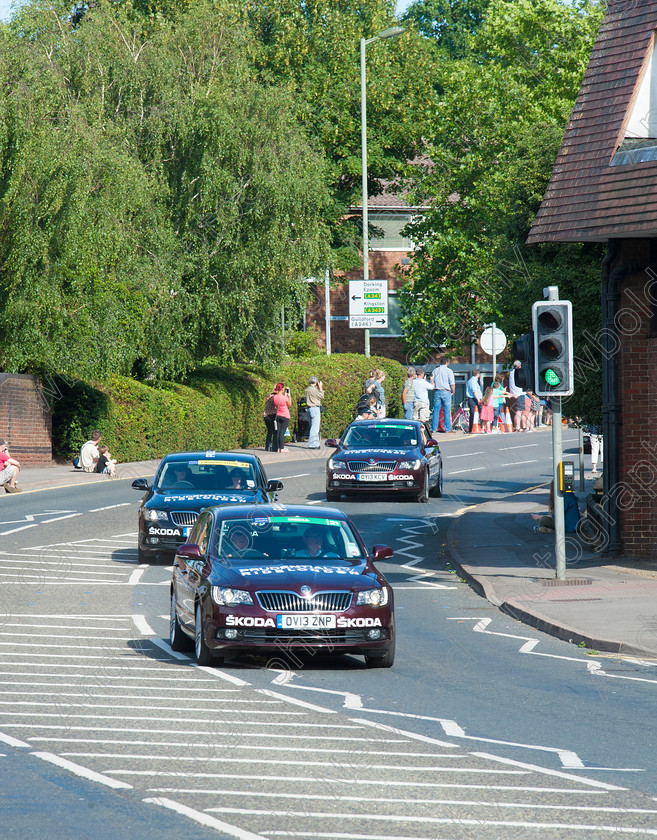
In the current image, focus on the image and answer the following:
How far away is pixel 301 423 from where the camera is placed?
144 feet

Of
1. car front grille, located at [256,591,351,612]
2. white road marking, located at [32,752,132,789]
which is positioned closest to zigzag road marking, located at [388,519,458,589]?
car front grille, located at [256,591,351,612]

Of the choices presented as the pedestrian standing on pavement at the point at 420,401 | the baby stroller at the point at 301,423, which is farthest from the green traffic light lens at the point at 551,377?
the baby stroller at the point at 301,423

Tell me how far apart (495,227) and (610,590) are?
31.9ft

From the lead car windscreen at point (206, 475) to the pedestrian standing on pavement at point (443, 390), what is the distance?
2173 cm

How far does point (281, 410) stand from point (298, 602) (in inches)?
1054

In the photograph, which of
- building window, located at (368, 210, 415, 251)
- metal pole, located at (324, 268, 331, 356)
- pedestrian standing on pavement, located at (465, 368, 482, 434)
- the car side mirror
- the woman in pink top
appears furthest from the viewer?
building window, located at (368, 210, 415, 251)

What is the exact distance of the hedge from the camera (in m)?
35.3

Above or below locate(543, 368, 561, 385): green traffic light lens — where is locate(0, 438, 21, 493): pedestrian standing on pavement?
below

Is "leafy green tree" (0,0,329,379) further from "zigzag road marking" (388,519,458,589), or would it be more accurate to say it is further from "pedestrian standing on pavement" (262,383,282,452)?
"zigzag road marking" (388,519,458,589)

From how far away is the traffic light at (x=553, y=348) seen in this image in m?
16.6

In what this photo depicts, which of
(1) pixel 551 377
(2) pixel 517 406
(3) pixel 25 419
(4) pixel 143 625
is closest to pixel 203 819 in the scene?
(4) pixel 143 625

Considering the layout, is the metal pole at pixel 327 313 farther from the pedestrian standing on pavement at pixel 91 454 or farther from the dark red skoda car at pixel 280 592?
the dark red skoda car at pixel 280 592

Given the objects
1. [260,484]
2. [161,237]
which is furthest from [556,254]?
[161,237]

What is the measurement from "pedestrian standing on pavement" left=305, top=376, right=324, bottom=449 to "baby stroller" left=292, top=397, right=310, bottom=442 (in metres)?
1.72
